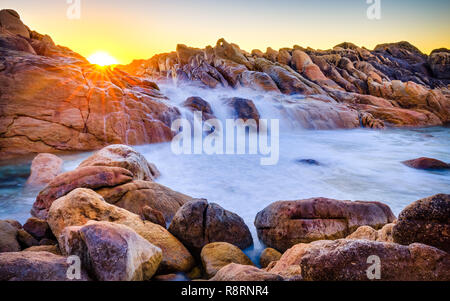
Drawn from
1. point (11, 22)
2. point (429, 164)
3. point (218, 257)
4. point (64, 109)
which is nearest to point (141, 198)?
point (218, 257)

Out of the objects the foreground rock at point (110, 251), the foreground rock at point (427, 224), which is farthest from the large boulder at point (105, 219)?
the foreground rock at point (427, 224)

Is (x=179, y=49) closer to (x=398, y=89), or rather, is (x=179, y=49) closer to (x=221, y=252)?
(x=398, y=89)

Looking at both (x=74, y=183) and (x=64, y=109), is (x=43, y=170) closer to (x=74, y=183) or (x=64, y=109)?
(x=74, y=183)

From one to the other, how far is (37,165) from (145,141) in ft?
16.8

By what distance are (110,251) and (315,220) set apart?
10.8ft

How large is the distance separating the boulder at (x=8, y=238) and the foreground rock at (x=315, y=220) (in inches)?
151

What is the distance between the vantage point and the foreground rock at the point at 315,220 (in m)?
4.12

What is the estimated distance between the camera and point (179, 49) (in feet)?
111

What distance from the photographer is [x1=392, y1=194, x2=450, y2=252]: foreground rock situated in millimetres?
2400

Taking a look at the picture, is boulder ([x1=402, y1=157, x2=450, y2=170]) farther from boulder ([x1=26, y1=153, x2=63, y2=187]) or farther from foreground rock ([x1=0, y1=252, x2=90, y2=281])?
boulder ([x1=26, y1=153, x2=63, y2=187])

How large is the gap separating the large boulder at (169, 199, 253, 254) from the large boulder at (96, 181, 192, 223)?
Answer: 3.25 ft

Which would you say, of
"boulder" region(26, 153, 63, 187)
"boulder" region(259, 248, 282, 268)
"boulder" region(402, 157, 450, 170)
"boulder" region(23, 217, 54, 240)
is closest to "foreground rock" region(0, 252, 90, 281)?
"boulder" region(23, 217, 54, 240)

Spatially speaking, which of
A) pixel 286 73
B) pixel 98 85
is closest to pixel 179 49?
pixel 286 73

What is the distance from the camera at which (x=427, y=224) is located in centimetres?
249
